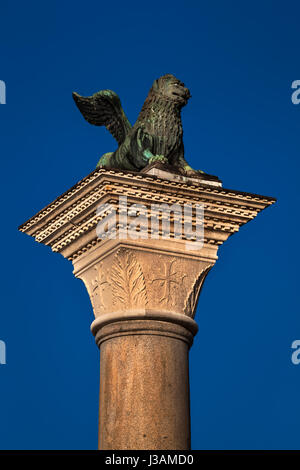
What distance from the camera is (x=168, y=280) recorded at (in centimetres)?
1082

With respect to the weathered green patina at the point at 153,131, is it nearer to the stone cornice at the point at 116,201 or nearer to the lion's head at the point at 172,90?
the lion's head at the point at 172,90

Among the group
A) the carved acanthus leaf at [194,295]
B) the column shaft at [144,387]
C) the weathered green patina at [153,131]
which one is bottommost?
the column shaft at [144,387]

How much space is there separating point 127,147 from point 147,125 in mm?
365

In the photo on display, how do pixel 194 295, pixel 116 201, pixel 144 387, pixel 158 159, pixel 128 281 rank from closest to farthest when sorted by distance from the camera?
pixel 144 387 < pixel 116 201 < pixel 128 281 < pixel 194 295 < pixel 158 159

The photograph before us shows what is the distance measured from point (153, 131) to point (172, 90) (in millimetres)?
589

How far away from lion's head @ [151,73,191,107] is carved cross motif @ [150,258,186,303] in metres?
2.10

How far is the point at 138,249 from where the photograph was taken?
10766 millimetres

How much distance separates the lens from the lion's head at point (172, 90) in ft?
39.7

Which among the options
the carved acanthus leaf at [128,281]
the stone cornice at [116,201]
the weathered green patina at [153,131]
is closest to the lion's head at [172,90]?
the weathered green patina at [153,131]

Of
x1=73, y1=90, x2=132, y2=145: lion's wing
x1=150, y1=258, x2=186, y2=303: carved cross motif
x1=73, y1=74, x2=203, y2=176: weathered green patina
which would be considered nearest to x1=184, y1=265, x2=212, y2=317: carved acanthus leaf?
x1=150, y1=258, x2=186, y2=303: carved cross motif

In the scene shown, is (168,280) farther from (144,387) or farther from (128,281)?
(144,387)
